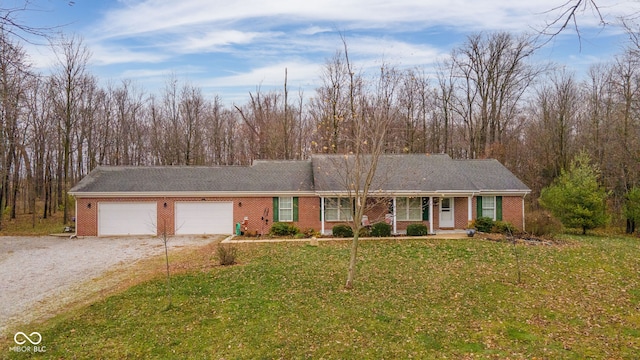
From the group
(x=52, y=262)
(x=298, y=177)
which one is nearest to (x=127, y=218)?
(x=52, y=262)

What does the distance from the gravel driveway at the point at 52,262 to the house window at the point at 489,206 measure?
13.5 meters

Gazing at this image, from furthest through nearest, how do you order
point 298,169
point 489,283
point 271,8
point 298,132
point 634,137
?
point 298,132, point 634,137, point 298,169, point 271,8, point 489,283

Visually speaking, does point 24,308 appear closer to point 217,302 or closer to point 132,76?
point 217,302

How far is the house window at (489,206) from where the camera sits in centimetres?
1891

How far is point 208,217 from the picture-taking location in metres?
18.9

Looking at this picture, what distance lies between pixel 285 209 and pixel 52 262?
A: 9563 mm

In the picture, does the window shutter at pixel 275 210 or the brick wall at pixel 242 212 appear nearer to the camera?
the brick wall at pixel 242 212

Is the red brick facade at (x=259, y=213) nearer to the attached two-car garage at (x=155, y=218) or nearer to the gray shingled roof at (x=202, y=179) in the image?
the attached two-car garage at (x=155, y=218)

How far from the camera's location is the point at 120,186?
1888cm

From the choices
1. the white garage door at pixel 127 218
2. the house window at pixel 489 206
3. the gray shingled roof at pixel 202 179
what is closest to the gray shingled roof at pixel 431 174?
the house window at pixel 489 206

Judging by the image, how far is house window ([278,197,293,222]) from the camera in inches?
739

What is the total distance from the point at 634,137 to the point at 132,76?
38.5m

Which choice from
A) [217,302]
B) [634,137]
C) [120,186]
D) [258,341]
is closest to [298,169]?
[120,186]

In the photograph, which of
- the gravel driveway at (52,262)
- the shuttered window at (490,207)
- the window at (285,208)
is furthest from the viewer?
the shuttered window at (490,207)
